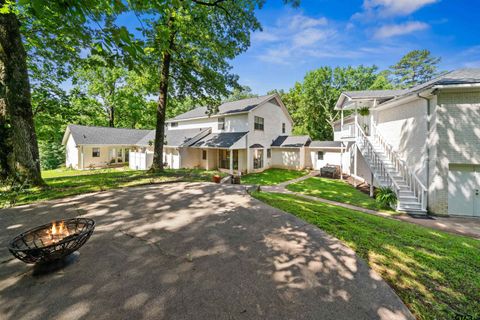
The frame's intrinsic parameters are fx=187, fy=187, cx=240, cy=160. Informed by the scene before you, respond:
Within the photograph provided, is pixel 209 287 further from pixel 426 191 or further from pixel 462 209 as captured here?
pixel 462 209

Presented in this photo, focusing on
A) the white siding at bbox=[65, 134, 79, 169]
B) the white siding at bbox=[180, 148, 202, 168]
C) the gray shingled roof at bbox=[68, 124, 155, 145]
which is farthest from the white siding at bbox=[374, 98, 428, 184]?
the white siding at bbox=[65, 134, 79, 169]

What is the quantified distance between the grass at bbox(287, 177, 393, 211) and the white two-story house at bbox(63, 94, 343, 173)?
234 inches

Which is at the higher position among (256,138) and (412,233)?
(256,138)

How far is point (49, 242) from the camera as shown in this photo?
2.97m

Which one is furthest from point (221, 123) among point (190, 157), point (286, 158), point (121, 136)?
point (121, 136)

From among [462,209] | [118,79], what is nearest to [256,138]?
[462,209]

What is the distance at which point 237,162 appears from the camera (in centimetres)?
1819

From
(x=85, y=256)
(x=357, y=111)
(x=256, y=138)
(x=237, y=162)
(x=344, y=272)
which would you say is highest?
(x=357, y=111)

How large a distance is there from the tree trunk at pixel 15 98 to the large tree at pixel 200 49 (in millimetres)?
4513

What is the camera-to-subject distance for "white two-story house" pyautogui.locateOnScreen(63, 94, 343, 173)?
18.2m

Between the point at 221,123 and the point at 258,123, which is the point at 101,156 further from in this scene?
the point at 258,123

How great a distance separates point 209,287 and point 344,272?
7.45ft

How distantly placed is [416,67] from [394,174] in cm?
3987

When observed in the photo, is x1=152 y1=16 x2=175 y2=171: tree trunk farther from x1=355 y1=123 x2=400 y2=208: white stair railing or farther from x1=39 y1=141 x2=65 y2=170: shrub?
x1=39 y1=141 x2=65 y2=170: shrub
